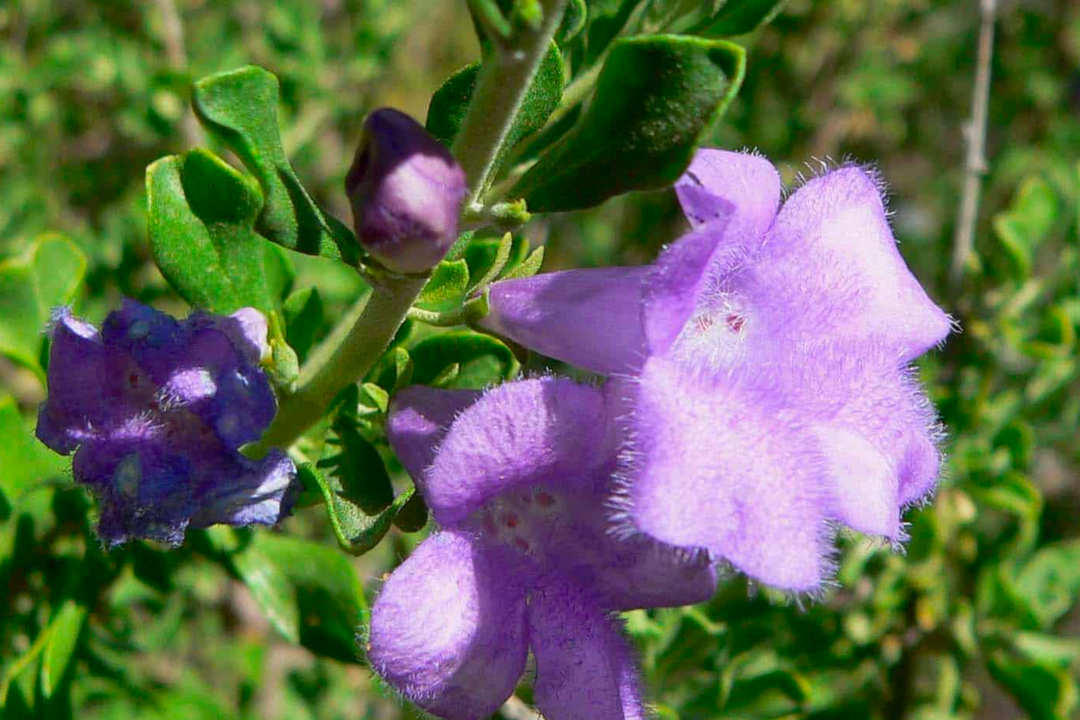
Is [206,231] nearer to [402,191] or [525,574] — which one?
[402,191]

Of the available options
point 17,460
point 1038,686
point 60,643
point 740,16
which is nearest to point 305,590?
point 60,643

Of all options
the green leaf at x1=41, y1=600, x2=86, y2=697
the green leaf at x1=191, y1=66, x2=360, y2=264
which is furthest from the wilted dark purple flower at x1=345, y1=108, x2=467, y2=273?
the green leaf at x1=41, y1=600, x2=86, y2=697

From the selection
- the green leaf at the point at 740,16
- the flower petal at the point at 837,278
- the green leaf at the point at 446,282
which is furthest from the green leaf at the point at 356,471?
the green leaf at the point at 740,16

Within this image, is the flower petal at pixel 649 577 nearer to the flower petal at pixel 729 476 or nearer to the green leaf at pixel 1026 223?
the flower petal at pixel 729 476

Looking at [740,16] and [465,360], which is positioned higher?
[740,16]

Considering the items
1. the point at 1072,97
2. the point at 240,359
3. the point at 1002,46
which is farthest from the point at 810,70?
the point at 240,359

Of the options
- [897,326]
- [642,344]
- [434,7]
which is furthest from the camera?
[434,7]

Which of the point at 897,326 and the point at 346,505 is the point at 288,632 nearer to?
the point at 346,505
